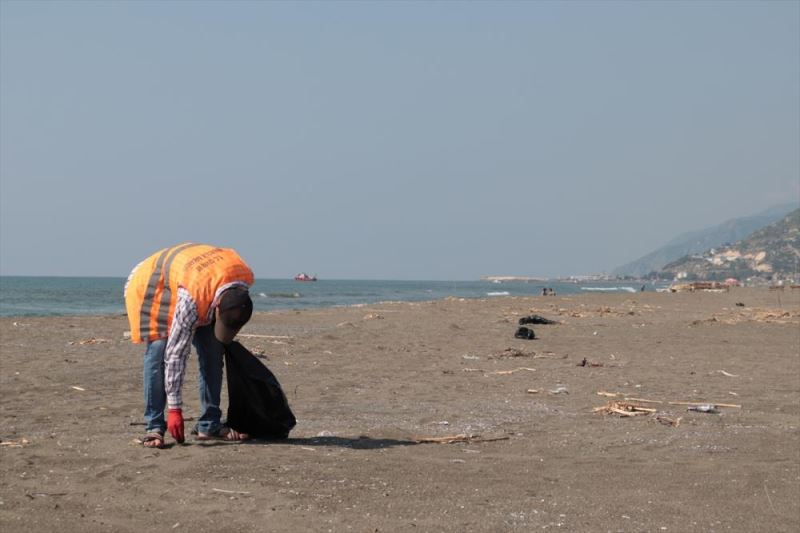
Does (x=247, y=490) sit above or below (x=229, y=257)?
below

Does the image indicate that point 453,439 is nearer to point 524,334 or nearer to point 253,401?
point 253,401

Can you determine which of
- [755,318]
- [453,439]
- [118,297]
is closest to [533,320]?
[755,318]

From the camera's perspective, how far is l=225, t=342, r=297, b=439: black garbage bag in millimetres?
6836

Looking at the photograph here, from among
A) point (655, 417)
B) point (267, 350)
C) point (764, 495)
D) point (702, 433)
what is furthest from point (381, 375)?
point (764, 495)

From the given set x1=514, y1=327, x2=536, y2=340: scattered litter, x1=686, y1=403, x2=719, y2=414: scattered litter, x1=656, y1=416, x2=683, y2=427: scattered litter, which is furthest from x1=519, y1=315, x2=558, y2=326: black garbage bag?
x1=656, y1=416, x2=683, y2=427: scattered litter

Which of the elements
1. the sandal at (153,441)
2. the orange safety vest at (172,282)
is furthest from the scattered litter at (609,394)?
the sandal at (153,441)

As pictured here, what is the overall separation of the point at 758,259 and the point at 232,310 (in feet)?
501

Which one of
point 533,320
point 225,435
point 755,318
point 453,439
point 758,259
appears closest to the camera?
point 225,435

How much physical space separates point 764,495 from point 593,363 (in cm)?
754

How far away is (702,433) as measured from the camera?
7.77m

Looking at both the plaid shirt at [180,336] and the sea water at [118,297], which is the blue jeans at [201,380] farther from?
the sea water at [118,297]

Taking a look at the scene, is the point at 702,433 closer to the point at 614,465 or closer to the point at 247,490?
the point at 614,465

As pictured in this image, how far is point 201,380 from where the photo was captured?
265 inches

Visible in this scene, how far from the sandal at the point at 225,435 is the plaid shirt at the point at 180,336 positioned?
1.59 feet
